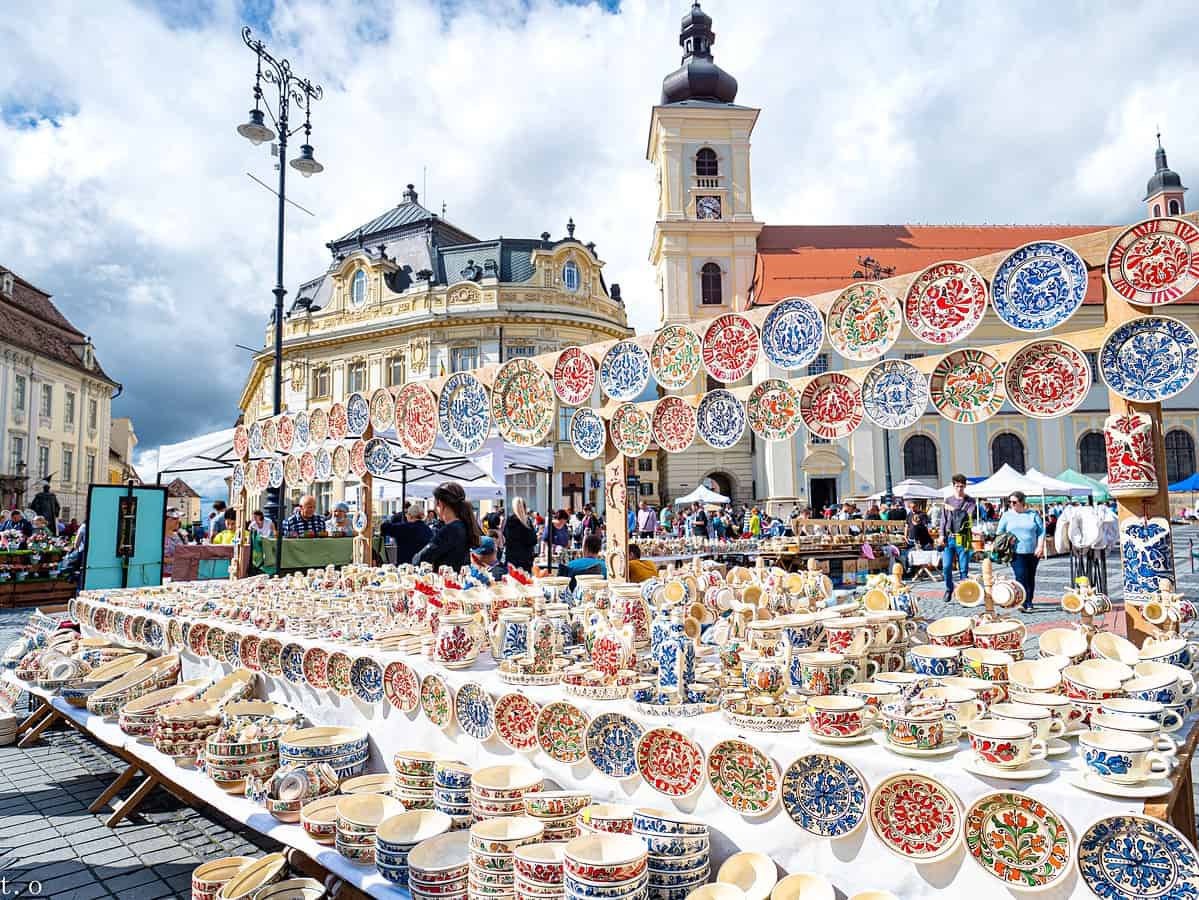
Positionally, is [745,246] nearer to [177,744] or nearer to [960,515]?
[960,515]

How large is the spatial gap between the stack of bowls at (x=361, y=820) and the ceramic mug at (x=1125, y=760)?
73.0 inches

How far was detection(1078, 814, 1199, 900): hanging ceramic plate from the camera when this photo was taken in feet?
4.25

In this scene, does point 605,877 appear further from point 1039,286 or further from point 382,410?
point 382,410

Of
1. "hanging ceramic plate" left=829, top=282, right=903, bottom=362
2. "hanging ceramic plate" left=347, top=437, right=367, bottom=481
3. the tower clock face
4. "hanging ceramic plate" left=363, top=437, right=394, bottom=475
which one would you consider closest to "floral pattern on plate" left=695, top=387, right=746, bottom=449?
"hanging ceramic plate" left=829, top=282, right=903, bottom=362

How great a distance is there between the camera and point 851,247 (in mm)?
32469

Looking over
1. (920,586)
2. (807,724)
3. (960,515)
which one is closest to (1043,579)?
(920,586)

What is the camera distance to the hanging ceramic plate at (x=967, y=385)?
2.89m

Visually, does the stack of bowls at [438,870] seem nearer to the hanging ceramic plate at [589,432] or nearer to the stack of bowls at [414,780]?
the stack of bowls at [414,780]

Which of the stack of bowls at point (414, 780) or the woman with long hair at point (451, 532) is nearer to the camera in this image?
the stack of bowls at point (414, 780)

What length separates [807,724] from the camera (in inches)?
69.9

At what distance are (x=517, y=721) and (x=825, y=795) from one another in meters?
1.01

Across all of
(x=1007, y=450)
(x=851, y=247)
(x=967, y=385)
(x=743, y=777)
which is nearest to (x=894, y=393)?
(x=967, y=385)

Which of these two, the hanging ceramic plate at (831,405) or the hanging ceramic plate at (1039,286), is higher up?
the hanging ceramic plate at (1039,286)

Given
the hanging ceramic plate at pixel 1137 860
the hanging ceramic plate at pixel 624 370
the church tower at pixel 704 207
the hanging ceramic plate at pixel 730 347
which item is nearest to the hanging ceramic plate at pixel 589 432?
the hanging ceramic plate at pixel 624 370
